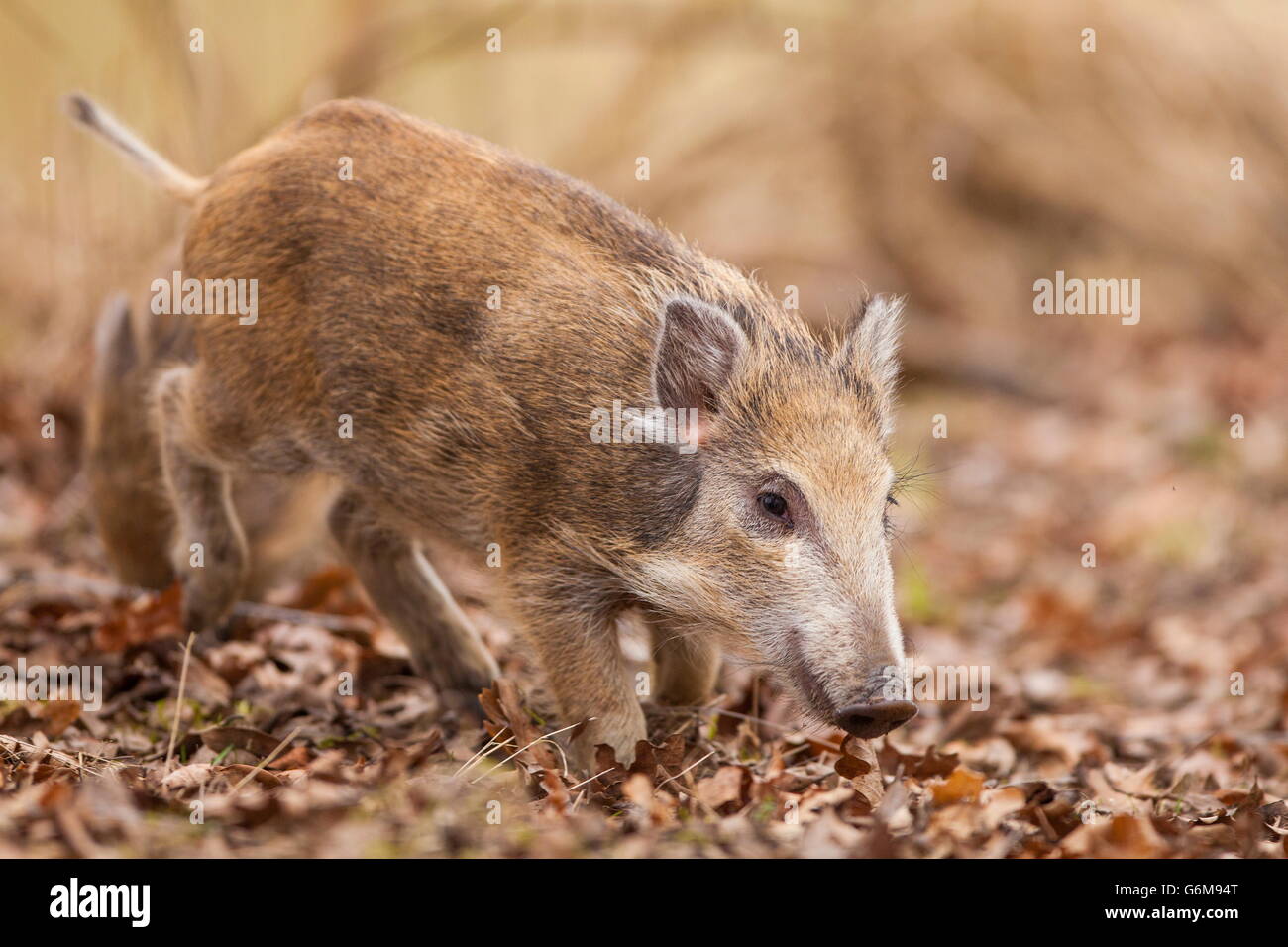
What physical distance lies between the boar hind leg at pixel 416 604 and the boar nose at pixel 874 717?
185cm

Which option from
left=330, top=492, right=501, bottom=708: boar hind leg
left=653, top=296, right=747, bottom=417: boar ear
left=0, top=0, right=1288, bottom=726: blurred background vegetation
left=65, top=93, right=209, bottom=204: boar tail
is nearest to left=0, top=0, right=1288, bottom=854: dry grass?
left=0, top=0, right=1288, bottom=726: blurred background vegetation

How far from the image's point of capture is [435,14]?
436 inches

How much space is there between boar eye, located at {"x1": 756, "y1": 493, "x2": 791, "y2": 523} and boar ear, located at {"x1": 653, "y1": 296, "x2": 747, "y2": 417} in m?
0.41

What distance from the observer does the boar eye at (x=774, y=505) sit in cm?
480

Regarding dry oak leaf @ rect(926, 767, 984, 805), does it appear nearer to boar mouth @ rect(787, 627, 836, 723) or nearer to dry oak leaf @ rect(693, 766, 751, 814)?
boar mouth @ rect(787, 627, 836, 723)

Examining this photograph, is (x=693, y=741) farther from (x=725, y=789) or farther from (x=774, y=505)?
(x=774, y=505)

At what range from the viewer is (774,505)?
190 inches

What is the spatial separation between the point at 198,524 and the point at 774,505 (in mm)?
2667

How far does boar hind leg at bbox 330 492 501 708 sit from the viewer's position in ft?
18.9

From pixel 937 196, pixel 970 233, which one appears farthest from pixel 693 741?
pixel 970 233

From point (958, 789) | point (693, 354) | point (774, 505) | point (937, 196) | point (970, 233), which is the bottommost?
point (958, 789)

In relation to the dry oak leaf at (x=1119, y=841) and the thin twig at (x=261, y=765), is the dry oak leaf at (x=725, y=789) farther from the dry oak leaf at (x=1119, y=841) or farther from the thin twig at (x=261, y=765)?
the thin twig at (x=261, y=765)
